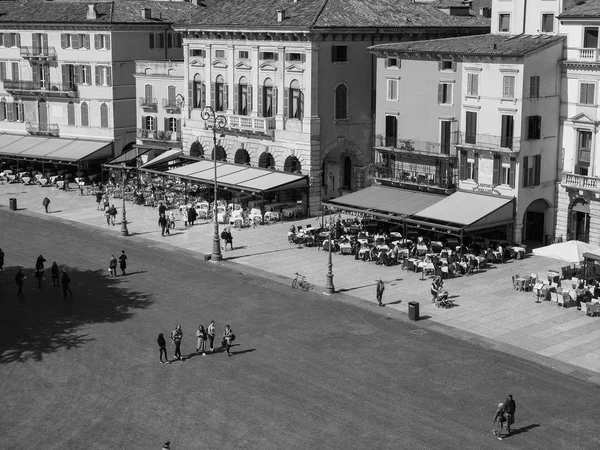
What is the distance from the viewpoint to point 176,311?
177ft

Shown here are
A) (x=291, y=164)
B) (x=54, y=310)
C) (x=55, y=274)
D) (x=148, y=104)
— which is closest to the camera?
(x=54, y=310)

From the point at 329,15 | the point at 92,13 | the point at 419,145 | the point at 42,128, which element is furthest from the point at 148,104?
the point at 419,145

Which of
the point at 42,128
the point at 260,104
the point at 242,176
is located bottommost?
the point at 242,176

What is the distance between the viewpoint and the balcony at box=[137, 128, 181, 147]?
91312 millimetres

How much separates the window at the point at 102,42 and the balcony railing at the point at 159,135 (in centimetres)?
838

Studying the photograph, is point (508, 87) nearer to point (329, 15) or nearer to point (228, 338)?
point (329, 15)

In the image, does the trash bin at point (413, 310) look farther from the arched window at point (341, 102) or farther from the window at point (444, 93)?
the arched window at point (341, 102)

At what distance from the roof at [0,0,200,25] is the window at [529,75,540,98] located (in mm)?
43672

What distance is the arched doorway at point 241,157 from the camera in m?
83.8

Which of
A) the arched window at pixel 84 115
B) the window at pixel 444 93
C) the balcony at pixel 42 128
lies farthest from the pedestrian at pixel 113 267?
the balcony at pixel 42 128

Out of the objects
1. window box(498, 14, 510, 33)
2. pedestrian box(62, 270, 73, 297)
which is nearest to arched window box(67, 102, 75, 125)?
pedestrian box(62, 270, 73, 297)

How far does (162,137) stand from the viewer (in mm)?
91750

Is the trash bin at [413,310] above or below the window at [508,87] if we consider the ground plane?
below

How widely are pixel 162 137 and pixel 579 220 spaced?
40337mm
